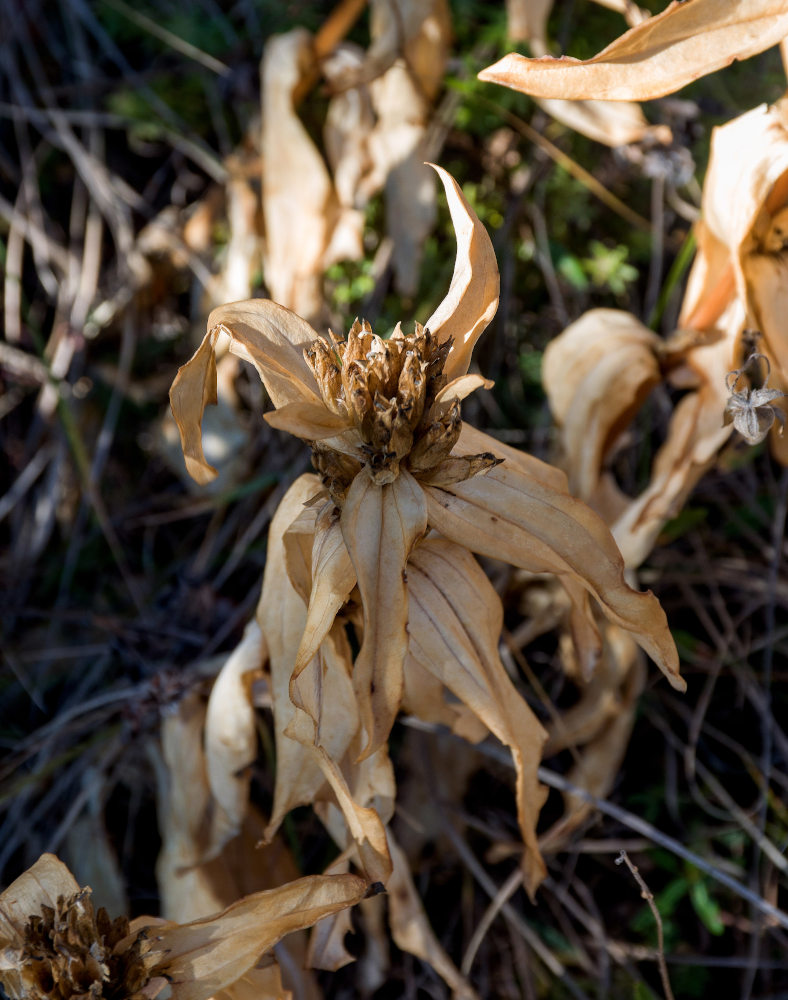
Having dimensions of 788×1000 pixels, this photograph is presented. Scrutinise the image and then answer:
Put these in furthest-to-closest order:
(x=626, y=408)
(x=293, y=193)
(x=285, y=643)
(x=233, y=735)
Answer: (x=293, y=193)
(x=626, y=408)
(x=233, y=735)
(x=285, y=643)

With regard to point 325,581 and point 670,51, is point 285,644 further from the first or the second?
point 670,51

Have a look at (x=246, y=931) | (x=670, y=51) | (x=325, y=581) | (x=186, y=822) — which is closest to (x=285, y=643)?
(x=325, y=581)

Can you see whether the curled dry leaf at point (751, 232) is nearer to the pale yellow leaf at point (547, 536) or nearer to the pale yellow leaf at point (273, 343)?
the pale yellow leaf at point (547, 536)

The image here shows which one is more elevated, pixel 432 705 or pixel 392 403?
pixel 392 403

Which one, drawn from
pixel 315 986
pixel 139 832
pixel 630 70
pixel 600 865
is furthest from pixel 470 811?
pixel 630 70

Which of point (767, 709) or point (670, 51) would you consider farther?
point (767, 709)

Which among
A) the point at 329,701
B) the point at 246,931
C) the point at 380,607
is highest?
the point at 380,607

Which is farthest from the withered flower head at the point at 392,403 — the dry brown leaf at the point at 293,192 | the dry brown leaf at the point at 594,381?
the dry brown leaf at the point at 293,192
